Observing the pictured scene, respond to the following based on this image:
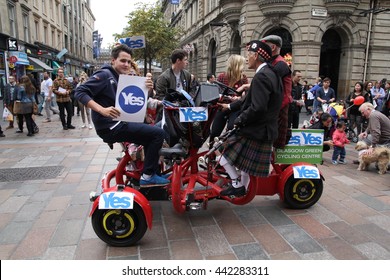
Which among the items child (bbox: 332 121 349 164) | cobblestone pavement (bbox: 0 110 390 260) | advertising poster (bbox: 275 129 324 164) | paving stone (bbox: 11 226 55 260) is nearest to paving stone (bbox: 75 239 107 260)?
cobblestone pavement (bbox: 0 110 390 260)

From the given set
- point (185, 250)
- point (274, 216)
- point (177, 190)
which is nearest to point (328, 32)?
point (274, 216)

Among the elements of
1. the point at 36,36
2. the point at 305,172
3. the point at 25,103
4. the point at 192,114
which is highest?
the point at 36,36

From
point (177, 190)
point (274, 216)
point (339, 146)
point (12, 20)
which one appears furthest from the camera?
→ point (12, 20)

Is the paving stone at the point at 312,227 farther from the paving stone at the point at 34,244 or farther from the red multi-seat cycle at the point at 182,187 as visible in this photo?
the paving stone at the point at 34,244

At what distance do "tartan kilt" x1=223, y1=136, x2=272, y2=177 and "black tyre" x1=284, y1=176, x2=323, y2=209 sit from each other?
2.25ft

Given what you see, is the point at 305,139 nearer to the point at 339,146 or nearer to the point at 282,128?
the point at 282,128

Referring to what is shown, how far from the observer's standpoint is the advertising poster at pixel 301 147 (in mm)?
3914

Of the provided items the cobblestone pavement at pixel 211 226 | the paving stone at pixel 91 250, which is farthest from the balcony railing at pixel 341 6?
the paving stone at pixel 91 250

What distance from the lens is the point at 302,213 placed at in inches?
153

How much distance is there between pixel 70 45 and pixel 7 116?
38215 millimetres

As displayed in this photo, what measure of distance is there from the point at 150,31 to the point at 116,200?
28327 millimetres

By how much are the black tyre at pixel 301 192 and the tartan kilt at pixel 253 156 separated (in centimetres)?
69

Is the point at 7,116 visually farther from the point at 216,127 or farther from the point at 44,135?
the point at 216,127

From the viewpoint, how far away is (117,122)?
3.20 metres
